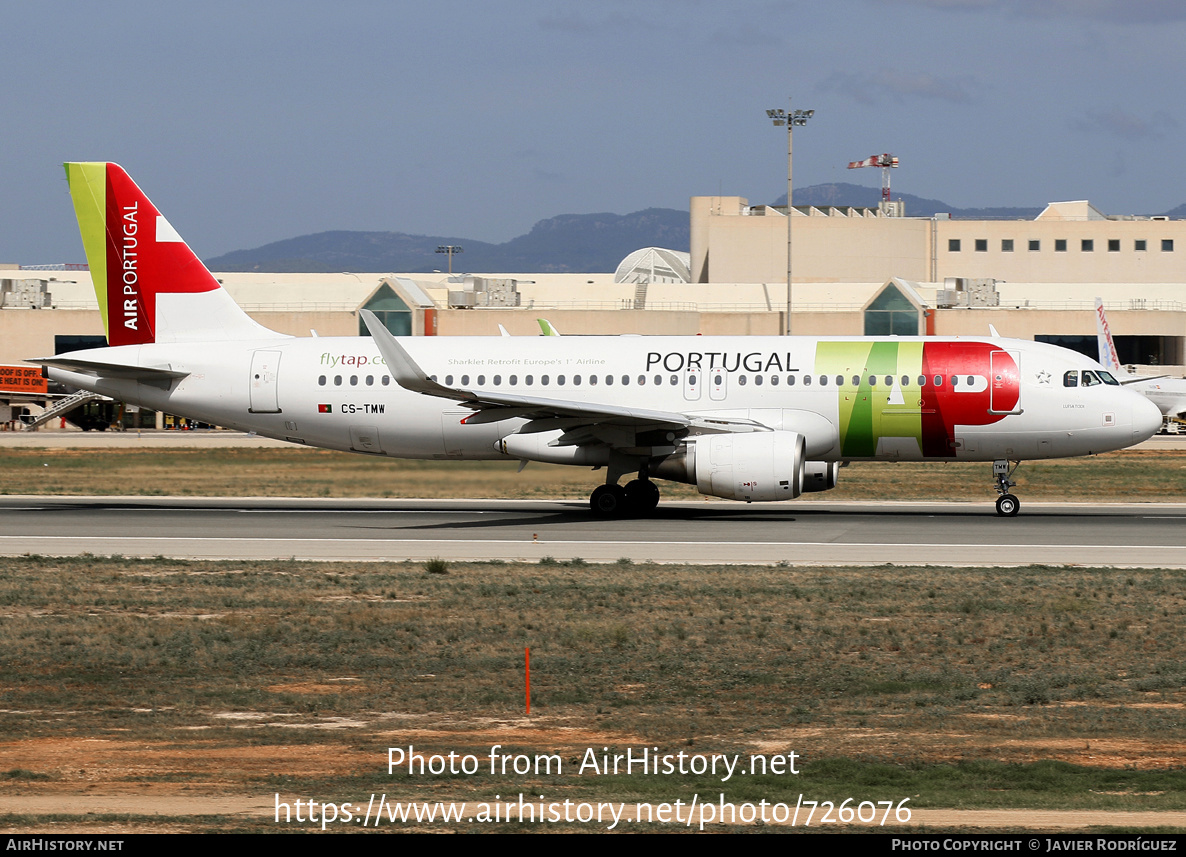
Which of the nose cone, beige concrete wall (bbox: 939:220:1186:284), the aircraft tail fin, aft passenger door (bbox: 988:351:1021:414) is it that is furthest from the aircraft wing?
beige concrete wall (bbox: 939:220:1186:284)

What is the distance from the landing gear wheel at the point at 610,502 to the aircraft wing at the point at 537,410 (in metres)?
1.95

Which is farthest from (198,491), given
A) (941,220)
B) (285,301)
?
(941,220)

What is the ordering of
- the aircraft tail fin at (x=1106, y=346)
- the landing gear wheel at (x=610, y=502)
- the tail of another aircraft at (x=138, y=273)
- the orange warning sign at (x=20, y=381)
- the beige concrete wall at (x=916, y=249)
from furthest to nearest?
the beige concrete wall at (x=916, y=249) < the orange warning sign at (x=20, y=381) < the aircraft tail fin at (x=1106, y=346) < the tail of another aircraft at (x=138, y=273) < the landing gear wheel at (x=610, y=502)

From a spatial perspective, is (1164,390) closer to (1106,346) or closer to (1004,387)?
(1106,346)

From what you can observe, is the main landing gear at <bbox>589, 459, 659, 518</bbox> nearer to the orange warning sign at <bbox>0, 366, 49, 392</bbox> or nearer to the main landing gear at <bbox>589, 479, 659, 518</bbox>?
the main landing gear at <bbox>589, 479, 659, 518</bbox>

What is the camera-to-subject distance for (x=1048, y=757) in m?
11.5

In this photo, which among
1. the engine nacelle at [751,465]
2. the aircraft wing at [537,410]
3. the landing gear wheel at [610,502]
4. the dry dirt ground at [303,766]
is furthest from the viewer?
the landing gear wheel at [610,502]

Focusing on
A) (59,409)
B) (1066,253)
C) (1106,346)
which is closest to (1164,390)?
(1106,346)

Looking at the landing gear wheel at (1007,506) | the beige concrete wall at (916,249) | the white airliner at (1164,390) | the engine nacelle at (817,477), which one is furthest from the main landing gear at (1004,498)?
the beige concrete wall at (916,249)

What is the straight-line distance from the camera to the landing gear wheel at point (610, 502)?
31.2m

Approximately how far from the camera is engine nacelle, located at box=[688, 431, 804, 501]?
28438 millimetres

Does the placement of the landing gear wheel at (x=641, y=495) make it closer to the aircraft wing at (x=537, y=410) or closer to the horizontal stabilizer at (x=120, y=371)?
the aircraft wing at (x=537, y=410)

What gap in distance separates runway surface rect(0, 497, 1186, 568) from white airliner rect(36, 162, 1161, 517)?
1506 millimetres

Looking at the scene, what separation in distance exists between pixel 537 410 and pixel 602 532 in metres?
2.92
